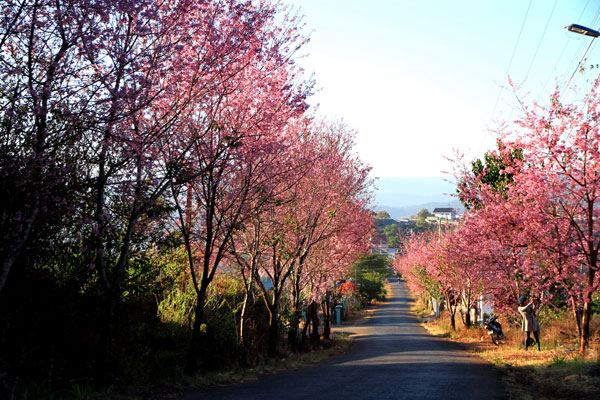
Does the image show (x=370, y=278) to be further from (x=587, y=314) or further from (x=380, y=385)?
(x=380, y=385)

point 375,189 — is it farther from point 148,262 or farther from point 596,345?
point 148,262

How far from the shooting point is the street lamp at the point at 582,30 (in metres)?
13.4

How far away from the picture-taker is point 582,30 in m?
13.4

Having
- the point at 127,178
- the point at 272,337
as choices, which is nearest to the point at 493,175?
the point at 272,337

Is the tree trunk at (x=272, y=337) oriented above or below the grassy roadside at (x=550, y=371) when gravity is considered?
above

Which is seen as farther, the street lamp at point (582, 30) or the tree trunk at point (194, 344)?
the street lamp at point (582, 30)

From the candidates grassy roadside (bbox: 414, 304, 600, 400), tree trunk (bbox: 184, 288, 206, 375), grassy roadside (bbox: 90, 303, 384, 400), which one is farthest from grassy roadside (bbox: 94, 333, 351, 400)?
grassy roadside (bbox: 414, 304, 600, 400)

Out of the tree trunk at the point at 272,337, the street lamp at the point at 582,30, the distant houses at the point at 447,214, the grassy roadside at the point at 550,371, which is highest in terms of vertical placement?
the distant houses at the point at 447,214

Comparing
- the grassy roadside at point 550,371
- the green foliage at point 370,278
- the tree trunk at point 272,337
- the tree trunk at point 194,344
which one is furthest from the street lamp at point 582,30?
the green foliage at point 370,278

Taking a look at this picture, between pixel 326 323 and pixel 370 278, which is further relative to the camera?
pixel 370 278

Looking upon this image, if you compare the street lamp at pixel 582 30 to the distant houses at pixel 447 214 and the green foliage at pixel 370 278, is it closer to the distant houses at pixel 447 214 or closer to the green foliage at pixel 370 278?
the distant houses at pixel 447 214

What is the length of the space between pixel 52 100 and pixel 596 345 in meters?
14.7

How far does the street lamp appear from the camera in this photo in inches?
527

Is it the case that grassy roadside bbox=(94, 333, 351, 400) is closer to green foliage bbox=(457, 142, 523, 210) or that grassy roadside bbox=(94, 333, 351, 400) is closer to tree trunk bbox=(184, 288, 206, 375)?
tree trunk bbox=(184, 288, 206, 375)
